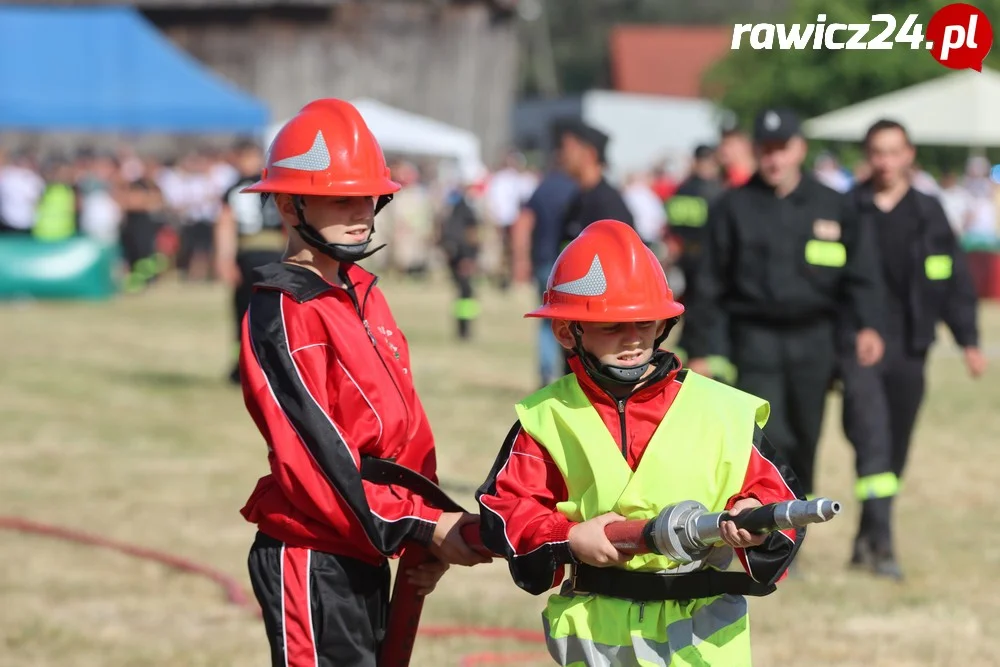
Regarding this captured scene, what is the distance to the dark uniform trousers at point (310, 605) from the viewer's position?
4238mm

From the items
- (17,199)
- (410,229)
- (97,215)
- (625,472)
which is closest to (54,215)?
(17,199)

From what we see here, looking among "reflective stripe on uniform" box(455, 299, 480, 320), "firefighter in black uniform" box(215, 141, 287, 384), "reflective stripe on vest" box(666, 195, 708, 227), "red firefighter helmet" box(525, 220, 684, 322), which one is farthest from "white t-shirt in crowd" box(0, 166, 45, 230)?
"red firefighter helmet" box(525, 220, 684, 322)

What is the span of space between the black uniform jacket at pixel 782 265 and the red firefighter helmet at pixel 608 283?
3.68m

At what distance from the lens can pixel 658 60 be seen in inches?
3292

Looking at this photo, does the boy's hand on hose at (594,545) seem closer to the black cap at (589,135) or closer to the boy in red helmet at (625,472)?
the boy in red helmet at (625,472)

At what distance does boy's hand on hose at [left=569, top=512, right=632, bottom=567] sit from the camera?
12.3 feet

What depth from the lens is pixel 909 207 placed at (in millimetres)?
8305

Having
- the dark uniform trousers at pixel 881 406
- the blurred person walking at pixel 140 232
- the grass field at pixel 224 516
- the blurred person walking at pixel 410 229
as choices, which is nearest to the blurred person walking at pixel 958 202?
the blurred person walking at pixel 410 229

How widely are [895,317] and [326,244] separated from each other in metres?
4.69

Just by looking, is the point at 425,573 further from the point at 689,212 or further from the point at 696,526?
the point at 689,212

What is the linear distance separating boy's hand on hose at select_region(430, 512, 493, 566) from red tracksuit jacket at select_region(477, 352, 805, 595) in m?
0.26

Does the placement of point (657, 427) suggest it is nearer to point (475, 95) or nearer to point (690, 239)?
point (690, 239)

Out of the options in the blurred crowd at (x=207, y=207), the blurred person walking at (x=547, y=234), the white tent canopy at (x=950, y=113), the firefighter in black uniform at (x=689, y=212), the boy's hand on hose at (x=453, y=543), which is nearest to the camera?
the boy's hand on hose at (x=453, y=543)

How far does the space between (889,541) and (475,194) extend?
78.2 ft
